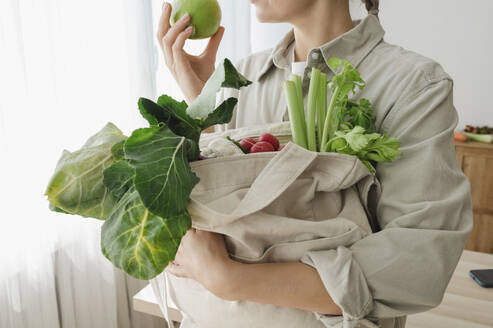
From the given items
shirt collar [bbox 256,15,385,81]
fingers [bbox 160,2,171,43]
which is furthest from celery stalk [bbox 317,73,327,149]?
fingers [bbox 160,2,171,43]

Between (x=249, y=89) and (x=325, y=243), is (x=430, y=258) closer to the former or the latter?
(x=325, y=243)

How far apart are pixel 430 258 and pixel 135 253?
1.68 ft

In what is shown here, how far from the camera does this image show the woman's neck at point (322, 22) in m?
0.96

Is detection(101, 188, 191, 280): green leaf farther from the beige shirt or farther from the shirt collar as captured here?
the shirt collar

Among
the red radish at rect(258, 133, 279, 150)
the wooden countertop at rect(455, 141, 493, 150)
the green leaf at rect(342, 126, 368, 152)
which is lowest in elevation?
the wooden countertop at rect(455, 141, 493, 150)

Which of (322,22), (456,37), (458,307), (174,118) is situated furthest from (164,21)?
(456,37)

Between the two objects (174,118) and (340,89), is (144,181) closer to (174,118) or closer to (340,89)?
(174,118)

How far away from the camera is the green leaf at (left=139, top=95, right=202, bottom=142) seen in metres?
0.63

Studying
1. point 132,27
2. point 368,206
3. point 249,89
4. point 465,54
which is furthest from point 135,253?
point 465,54

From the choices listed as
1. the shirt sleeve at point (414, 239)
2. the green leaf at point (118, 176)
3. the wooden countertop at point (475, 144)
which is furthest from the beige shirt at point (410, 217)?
the wooden countertop at point (475, 144)

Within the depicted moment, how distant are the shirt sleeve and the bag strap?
15cm

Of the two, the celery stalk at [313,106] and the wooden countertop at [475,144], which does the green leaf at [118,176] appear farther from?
the wooden countertop at [475,144]

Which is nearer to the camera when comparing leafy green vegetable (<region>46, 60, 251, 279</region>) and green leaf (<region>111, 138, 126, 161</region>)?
leafy green vegetable (<region>46, 60, 251, 279</region>)

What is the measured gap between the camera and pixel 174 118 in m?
0.64
